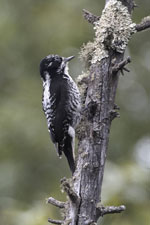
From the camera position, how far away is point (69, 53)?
8617 mm

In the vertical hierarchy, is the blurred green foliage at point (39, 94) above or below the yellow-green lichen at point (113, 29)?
above

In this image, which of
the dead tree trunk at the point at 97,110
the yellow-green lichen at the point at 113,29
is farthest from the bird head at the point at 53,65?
the yellow-green lichen at the point at 113,29

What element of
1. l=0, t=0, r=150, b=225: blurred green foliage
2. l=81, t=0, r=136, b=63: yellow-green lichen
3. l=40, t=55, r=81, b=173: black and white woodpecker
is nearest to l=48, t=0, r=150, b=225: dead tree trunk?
l=81, t=0, r=136, b=63: yellow-green lichen

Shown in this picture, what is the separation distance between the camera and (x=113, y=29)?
466cm

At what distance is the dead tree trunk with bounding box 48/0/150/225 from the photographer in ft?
13.1

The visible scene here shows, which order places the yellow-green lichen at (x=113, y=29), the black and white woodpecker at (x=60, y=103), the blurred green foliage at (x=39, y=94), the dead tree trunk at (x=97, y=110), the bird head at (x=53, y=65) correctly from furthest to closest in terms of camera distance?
the blurred green foliage at (x=39, y=94)
the bird head at (x=53, y=65)
the black and white woodpecker at (x=60, y=103)
the yellow-green lichen at (x=113, y=29)
the dead tree trunk at (x=97, y=110)

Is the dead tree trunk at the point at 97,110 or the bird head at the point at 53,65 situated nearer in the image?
the dead tree trunk at the point at 97,110

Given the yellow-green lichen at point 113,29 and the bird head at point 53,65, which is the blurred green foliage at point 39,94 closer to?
the bird head at point 53,65

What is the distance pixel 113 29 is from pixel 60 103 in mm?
1224

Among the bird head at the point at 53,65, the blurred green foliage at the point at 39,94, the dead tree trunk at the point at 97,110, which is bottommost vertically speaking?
the dead tree trunk at the point at 97,110

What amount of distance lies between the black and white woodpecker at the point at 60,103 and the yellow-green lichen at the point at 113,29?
27.5 inches

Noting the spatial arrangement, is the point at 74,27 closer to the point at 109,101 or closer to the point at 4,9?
the point at 4,9

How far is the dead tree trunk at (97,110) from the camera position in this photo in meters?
4.00

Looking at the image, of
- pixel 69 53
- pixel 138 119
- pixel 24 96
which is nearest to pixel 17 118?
pixel 24 96
